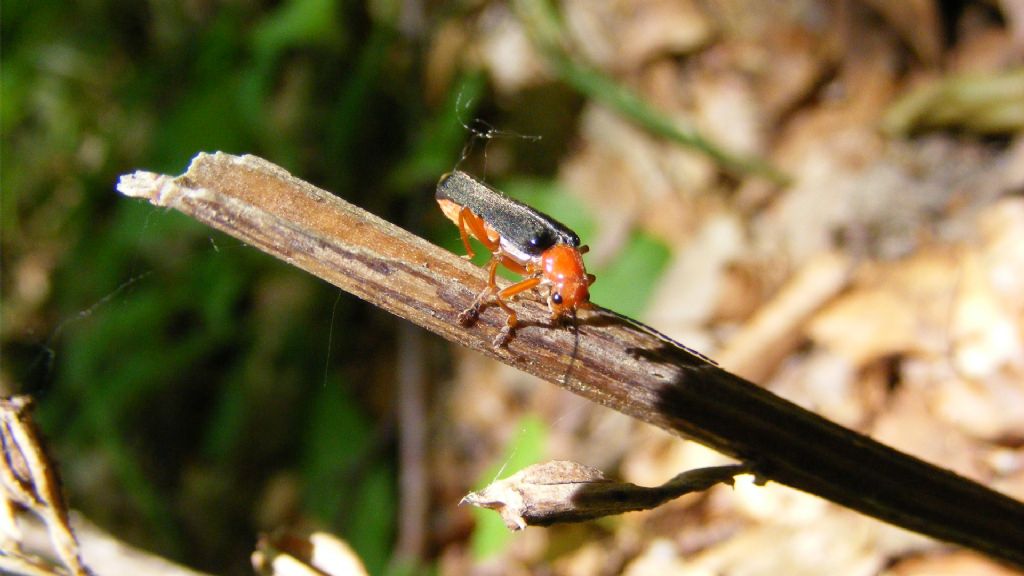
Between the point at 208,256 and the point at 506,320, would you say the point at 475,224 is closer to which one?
the point at 506,320

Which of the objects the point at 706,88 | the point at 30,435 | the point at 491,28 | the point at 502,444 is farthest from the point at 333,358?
the point at 30,435

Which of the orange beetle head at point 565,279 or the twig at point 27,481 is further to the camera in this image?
the orange beetle head at point 565,279

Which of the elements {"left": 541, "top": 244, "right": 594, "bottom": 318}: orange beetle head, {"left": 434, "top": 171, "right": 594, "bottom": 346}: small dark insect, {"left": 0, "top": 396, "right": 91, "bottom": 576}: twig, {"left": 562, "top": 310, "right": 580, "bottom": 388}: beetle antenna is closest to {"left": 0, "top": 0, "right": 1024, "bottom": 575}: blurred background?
{"left": 434, "top": 171, "right": 594, "bottom": 346}: small dark insect

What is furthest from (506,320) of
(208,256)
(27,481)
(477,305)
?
(208,256)

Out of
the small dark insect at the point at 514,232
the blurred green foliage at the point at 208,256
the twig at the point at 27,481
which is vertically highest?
the blurred green foliage at the point at 208,256

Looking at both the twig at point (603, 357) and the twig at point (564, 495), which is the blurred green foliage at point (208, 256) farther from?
the twig at point (564, 495)

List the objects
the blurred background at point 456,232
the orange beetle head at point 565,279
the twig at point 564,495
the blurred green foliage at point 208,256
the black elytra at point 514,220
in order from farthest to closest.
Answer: the blurred green foliage at point 208,256, the blurred background at point 456,232, the black elytra at point 514,220, the orange beetle head at point 565,279, the twig at point 564,495

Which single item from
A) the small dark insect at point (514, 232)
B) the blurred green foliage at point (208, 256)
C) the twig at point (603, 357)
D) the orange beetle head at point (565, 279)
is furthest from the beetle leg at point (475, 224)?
the blurred green foliage at point (208, 256)
